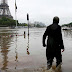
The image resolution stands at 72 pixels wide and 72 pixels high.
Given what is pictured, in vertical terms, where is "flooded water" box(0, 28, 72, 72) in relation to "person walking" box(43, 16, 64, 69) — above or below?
below

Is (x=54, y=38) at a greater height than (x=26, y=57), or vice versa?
(x=54, y=38)

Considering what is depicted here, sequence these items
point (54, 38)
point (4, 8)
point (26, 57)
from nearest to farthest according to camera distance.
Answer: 1. point (54, 38)
2. point (26, 57)
3. point (4, 8)

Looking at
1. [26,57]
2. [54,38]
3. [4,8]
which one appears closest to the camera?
[54,38]

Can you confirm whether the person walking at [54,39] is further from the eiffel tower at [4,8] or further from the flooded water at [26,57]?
the eiffel tower at [4,8]

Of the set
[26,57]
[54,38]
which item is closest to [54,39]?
[54,38]

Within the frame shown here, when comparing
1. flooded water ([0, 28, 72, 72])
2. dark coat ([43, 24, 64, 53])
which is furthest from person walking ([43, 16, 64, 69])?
flooded water ([0, 28, 72, 72])

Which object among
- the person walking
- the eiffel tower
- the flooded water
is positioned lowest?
the flooded water

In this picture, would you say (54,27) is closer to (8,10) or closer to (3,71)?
(3,71)

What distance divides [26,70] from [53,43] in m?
1.53

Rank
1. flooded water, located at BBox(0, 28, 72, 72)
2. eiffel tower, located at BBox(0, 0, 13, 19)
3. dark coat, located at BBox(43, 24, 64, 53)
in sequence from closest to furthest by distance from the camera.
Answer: dark coat, located at BBox(43, 24, 64, 53) < flooded water, located at BBox(0, 28, 72, 72) < eiffel tower, located at BBox(0, 0, 13, 19)

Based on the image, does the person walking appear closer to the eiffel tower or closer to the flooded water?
the flooded water

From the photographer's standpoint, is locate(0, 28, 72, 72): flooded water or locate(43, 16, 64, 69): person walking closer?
locate(43, 16, 64, 69): person walking

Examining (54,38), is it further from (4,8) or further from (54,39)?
(4,8)

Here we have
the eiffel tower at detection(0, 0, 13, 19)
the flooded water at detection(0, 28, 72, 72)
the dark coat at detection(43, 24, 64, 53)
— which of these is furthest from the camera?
the eiffel tower at detection(0, 0, 13, 19)
